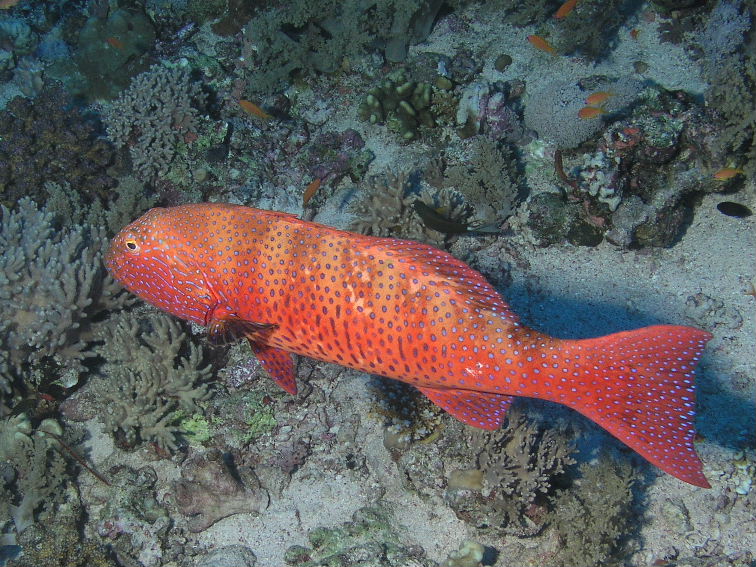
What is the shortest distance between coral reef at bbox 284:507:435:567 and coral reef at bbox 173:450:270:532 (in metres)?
0.69

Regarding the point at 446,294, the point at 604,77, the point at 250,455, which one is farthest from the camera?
the point at 604,77

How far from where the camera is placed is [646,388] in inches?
128

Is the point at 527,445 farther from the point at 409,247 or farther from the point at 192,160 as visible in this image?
the point at 192,160

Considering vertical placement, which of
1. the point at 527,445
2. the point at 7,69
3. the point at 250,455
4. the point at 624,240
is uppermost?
the point at 7,69

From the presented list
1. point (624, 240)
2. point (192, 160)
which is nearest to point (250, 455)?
point (192, 160)

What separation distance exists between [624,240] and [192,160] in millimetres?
6511

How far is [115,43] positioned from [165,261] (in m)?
6.43

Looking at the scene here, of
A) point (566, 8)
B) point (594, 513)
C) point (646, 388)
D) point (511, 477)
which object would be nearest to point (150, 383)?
point (511, 477)

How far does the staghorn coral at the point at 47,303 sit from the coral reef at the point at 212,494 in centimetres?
198

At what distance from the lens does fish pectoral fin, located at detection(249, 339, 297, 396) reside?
164 inches

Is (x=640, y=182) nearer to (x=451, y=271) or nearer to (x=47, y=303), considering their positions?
(x=451, y=271)

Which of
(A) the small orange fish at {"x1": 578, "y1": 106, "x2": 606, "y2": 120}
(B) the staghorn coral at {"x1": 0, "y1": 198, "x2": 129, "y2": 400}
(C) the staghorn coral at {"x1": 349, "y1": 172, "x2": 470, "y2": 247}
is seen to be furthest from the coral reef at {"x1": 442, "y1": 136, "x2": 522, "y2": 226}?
(B) the staghorn coral at {"x1": 0, "y1": 198, "x2": 129, "y2": 400}

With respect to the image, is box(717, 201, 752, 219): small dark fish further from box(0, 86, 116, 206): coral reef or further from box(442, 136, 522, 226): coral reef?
box(0, 86, 116, 206): coral reef

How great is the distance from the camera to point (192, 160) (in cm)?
768
